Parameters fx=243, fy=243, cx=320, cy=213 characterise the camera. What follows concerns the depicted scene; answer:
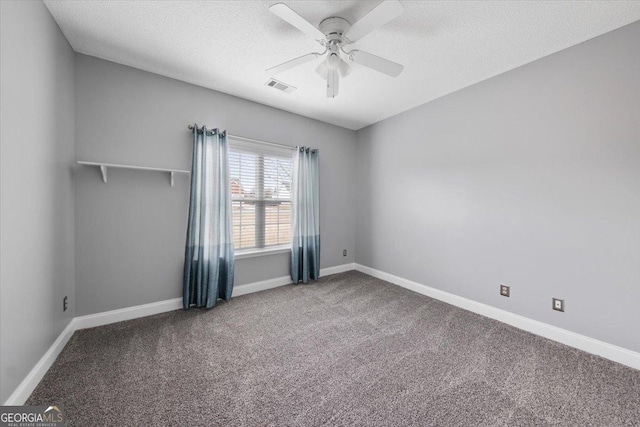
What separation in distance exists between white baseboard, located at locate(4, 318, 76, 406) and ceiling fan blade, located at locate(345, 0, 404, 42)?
3022 mm

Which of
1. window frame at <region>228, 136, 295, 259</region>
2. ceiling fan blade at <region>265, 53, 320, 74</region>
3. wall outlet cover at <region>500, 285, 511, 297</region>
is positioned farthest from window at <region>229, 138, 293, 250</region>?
wall outlet cover at <region>500, 285, 511, 297</region>

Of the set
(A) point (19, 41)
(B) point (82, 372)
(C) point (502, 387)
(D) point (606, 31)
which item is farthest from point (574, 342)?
(A) point (19, 41)

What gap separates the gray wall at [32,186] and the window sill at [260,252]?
5.23ft

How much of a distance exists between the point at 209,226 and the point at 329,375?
2041 millimetres

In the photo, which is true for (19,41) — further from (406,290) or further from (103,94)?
(406,290)

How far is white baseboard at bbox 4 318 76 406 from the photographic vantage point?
1381 mm

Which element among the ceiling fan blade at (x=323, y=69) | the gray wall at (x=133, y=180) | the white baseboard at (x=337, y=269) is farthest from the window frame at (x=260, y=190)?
the ceiling fan blade at (x=323, y=69)

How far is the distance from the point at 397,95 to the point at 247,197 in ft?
7.74

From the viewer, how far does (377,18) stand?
5.09ft

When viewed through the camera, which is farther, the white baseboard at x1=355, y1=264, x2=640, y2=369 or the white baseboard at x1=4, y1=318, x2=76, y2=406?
the white baseboard at x1=355, y1=264, x2=640, y2=369

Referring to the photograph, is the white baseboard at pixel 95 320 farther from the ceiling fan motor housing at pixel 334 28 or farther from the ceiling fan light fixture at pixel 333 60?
the ceiling fan motor housing at pixel 334 28

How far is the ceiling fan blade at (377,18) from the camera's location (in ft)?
4.64

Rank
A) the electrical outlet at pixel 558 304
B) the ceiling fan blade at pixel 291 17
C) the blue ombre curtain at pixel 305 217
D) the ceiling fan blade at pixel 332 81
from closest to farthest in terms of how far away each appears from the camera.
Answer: the ceiling fan blade at pixel 291 17 < the ceiling fan blade at pixel 332 81 < the electrical outlet at pixel 558 304 < the blue ombre curtain at pixel 305 217

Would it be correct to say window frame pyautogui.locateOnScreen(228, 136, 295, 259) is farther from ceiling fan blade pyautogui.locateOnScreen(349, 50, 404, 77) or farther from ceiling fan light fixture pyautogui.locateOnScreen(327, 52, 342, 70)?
ceiling fan blade pyautogui.locateOnScreen(349, 50, 404, 77)
